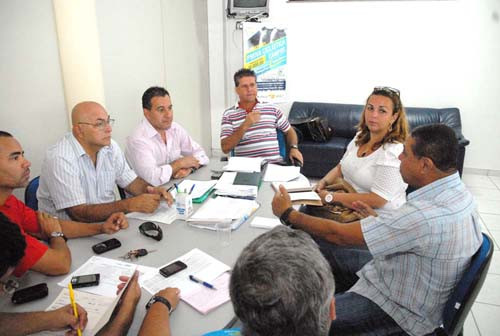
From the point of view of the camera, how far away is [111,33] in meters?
3.33

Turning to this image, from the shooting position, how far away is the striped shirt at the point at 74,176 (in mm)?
2072

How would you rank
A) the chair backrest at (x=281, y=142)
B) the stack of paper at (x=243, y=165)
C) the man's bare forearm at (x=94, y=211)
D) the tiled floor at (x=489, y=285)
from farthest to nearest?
1. the chair backrest at (x=281, y=142)
2. the stack of paper at (x=243, y=165)
3. the tiled floor at (x=489, y=285)
4. the man's bare forearm at (x=94, y=211)

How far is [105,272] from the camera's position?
1.49 m

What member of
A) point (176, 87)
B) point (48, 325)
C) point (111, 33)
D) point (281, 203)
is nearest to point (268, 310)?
point (48, 325)

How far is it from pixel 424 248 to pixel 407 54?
14.2 ft

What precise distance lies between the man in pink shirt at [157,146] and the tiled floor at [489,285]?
2.12 metres

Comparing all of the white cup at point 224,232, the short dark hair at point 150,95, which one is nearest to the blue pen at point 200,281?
the white cup at point 224,232

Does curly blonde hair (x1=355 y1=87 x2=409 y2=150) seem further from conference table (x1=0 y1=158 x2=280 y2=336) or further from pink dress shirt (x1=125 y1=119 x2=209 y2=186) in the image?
pink dress shirt (x1=125 y1=119 x2=209 y2=186)

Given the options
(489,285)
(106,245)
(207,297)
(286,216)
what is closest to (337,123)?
(489,285)

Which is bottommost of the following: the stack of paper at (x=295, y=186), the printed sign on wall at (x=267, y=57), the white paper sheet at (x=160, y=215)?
the white paper sheet at (x=160, y=215)

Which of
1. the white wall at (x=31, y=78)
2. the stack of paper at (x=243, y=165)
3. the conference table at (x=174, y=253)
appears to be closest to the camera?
the conference table at (x=174, y=253)

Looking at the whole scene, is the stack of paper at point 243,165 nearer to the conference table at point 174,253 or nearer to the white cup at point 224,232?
the conference table at point 174,253

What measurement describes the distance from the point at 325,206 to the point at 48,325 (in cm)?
163

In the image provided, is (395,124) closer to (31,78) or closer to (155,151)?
(155,151)
